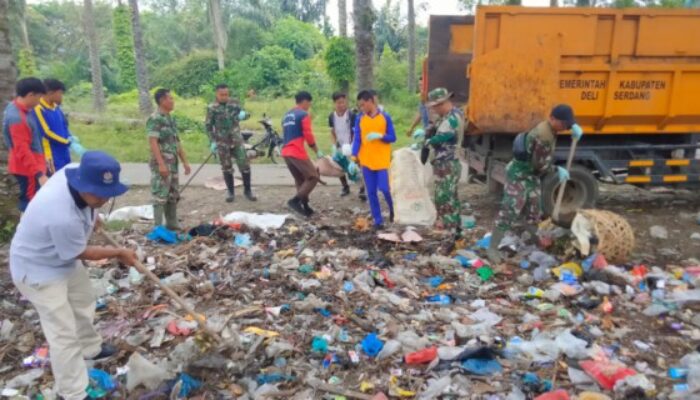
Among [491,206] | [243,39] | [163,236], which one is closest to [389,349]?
[163,236]

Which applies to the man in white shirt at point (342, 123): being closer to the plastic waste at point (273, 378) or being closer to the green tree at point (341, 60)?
the plastic waste at point (273, 378)

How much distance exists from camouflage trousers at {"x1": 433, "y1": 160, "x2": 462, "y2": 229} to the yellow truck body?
900 mm

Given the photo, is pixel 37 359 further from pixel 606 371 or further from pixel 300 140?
pixel 300 140

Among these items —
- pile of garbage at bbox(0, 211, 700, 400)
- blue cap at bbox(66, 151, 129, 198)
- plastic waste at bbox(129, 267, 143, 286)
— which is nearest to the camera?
blue cap at bbox(66, 151, 129, 198)

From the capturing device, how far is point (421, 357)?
12.2 feet

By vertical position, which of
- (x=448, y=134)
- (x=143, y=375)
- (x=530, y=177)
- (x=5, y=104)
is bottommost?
(x=143, y=375)

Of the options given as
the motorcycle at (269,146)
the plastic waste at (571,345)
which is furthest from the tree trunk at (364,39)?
the plastic waste at (571,345)

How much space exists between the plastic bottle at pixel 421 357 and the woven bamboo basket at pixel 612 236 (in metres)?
2.42

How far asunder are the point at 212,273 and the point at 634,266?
13.7 feet

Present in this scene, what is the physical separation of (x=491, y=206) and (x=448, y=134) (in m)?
2.49

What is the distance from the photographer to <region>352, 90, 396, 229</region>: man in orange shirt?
6.36 m

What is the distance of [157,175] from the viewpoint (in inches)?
246

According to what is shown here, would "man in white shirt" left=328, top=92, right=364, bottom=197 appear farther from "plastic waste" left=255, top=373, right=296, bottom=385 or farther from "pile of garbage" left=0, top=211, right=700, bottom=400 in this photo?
"plastic waste" left=255, top=373, right=296, bottom=385

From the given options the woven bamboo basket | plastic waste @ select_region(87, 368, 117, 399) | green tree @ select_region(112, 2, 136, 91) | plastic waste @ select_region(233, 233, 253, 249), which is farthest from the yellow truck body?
green tree @ select_region(112, 2, 136, 91)
